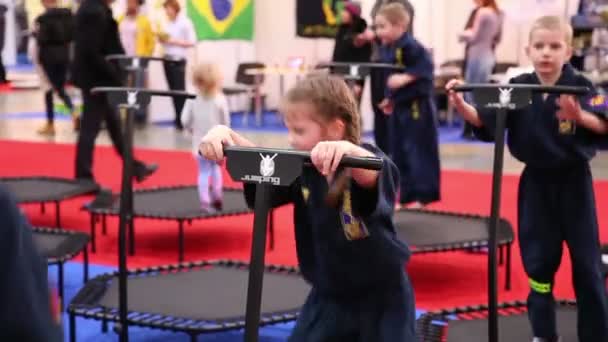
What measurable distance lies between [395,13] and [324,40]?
8239 millimetres

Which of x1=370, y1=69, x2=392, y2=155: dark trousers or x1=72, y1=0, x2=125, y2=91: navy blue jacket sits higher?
x1=72, y1=0, x2=125, y2=91: navy blue jacket

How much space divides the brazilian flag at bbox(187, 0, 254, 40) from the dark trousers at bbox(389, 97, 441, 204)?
24.9 ft

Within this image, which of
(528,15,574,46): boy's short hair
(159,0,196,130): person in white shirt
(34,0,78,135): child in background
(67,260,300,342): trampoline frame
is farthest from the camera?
(159,0,196,130): person in white shirt

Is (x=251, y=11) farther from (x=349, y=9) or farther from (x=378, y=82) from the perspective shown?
(x=378, y=82)

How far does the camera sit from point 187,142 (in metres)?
10.7

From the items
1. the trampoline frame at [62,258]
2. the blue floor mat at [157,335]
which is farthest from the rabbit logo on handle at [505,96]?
the trampoline frame at [62,258]

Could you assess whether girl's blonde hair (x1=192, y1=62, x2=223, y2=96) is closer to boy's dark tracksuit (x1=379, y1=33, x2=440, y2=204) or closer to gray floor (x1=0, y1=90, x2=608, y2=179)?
boy's dark tracksuit (x1=379, y1=33, x2=440, y2=204)

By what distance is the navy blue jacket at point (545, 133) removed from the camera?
11.3 ft

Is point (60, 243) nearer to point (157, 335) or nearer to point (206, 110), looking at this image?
point (157, 335)

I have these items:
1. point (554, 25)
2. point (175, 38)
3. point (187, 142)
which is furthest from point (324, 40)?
point (554, 25)

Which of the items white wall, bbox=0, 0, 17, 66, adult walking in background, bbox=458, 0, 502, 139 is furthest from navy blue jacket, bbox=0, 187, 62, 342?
white wall, bbox=0, 0, 17, 66

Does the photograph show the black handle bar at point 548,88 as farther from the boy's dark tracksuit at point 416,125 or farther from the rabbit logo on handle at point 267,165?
the boy's dark tracksuit at point 416,125

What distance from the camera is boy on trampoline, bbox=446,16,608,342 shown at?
3449 millimetres

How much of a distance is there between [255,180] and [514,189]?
5931mm
